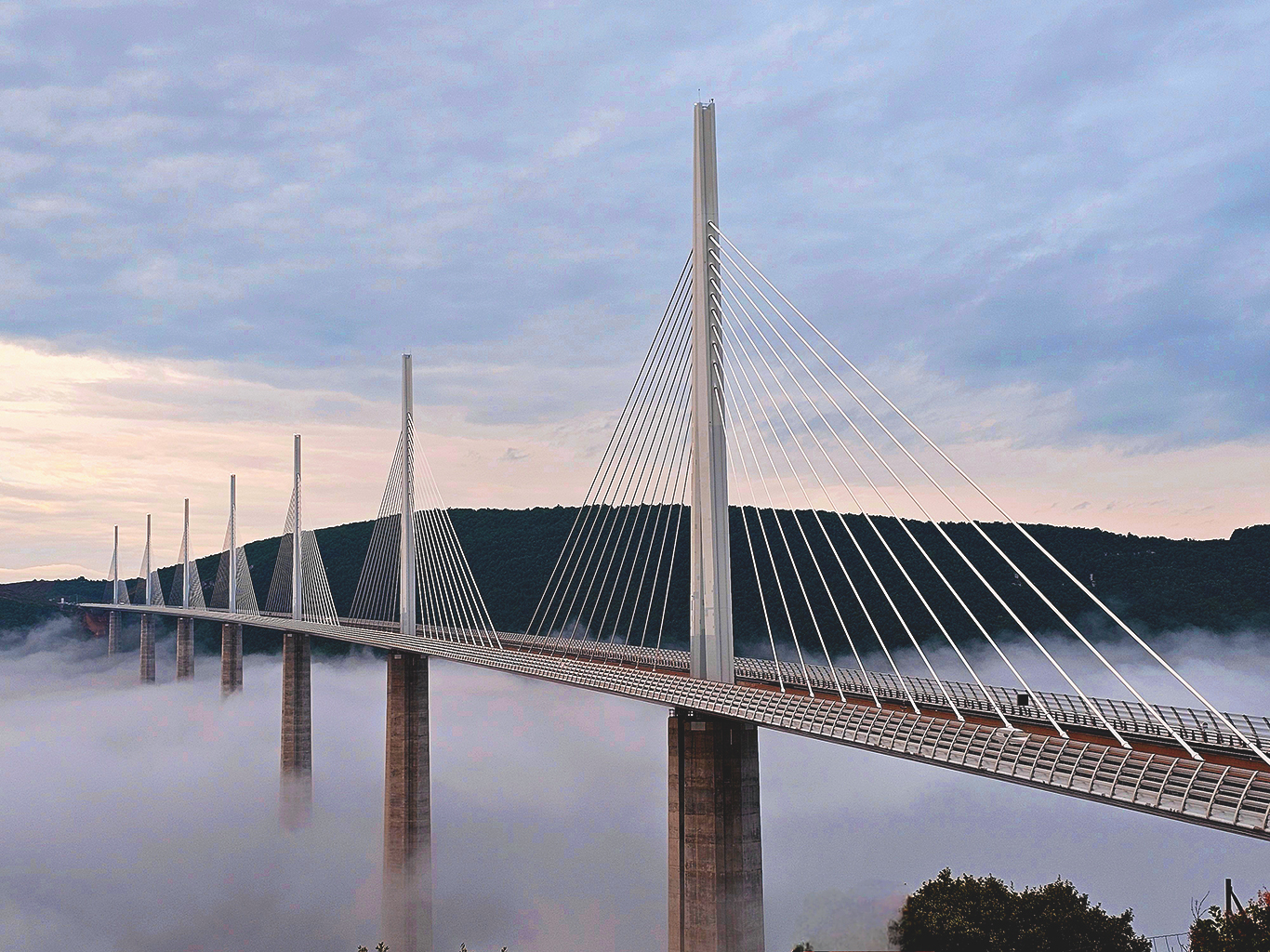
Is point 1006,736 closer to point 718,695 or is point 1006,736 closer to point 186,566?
point 718,695

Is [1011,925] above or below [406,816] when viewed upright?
below

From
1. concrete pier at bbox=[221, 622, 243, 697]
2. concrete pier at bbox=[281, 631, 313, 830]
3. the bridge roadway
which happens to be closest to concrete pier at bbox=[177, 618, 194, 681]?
concrete pier at bbox=[221, 622, 243, 697]

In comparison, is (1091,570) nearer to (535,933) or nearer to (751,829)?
(535,933)

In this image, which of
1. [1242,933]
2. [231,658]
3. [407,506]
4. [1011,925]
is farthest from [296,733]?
[1242,933]

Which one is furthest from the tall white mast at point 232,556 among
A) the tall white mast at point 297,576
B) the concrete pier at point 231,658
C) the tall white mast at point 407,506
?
the tall white mast at point 407,506

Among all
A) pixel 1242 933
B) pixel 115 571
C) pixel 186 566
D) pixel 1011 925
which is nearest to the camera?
pixel 1242 933

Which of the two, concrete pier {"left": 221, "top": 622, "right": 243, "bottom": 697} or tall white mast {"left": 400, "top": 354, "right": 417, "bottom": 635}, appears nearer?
tall white mast {"left": 400, "top": 354, "right": 417, "bottom": 635}

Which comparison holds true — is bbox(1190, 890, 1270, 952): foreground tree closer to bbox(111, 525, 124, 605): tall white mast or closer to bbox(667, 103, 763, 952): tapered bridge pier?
bbox(667, 103, 763, 952): tapered bridge pier
